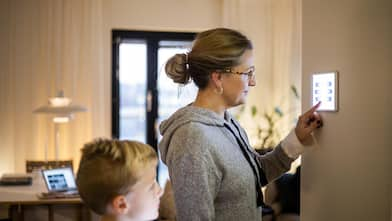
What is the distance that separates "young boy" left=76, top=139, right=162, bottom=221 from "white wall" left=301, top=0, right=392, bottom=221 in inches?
23.2

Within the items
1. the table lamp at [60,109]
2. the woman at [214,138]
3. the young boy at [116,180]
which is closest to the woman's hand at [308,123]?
the woman at [214,138]

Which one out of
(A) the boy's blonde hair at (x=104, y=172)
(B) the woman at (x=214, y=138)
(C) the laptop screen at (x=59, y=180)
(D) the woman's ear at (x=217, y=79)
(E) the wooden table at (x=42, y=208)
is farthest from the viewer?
(C) the laptop screen at (x=59, y=180)

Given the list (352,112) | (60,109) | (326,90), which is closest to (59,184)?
(60,109)

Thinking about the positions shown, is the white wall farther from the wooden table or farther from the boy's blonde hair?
the wooden table

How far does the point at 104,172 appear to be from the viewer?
109 cm

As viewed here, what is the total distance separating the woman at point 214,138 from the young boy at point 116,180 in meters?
0.20

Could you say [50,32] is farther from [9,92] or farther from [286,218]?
[286,218]

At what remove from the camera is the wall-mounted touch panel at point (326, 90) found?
4.63ft

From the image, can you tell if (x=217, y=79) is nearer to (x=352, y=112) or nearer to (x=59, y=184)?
(x=352, y=112)

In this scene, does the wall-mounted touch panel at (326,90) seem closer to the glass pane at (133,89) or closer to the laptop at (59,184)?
the laptop at (59,184)

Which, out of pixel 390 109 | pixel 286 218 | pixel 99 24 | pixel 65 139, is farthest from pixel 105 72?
pixel 390 109

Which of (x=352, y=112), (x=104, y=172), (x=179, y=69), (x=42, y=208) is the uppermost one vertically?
(x=179, y=69)

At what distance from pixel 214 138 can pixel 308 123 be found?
354 millimetres

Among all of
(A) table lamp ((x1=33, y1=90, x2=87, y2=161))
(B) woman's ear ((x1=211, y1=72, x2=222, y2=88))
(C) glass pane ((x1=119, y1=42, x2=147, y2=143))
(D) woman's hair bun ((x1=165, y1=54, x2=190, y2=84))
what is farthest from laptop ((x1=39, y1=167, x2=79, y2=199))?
(B) woman's ear ((x1=211, y1=72, x2=222, y2=88))
